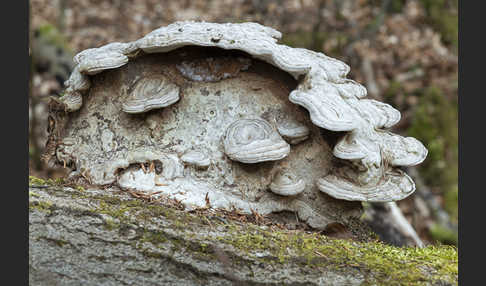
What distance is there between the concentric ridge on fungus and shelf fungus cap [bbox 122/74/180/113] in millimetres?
217

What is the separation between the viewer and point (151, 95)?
3217mm

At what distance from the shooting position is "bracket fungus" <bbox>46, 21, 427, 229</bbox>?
3.01 meters

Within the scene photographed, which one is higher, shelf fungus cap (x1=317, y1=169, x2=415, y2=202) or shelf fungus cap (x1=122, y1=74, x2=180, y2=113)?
shelf fungus cap (x1=122, y1=74, x2=180, y2=113)

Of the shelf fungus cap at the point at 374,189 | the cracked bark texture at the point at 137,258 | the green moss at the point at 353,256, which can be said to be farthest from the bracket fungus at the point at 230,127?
the cracked bark texture at the point at 137,258

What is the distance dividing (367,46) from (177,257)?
24.3 ft

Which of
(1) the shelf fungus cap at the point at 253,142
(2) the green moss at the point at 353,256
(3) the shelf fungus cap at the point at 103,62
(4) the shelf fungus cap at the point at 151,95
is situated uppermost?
(3) the shelf fungus cap at the point at 103,62

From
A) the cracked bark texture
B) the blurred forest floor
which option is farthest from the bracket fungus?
the blurred forest floor

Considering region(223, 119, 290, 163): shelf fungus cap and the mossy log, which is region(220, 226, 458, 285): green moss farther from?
region(223, 119, 290, 163): shelf fungus cap

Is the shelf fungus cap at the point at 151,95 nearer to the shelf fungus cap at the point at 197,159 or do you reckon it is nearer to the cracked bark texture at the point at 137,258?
the shelf fungus cap at the point at 197,159

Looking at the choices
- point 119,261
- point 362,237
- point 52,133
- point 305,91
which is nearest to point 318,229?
point 362,237

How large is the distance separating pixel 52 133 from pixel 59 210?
1.14 meters

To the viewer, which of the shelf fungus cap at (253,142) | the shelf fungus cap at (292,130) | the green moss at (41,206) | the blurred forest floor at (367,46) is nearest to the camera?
the green moss at (41,206)

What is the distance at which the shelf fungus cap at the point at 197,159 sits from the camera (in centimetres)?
312

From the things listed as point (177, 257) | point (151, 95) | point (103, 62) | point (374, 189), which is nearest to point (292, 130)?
point (374, 189)
